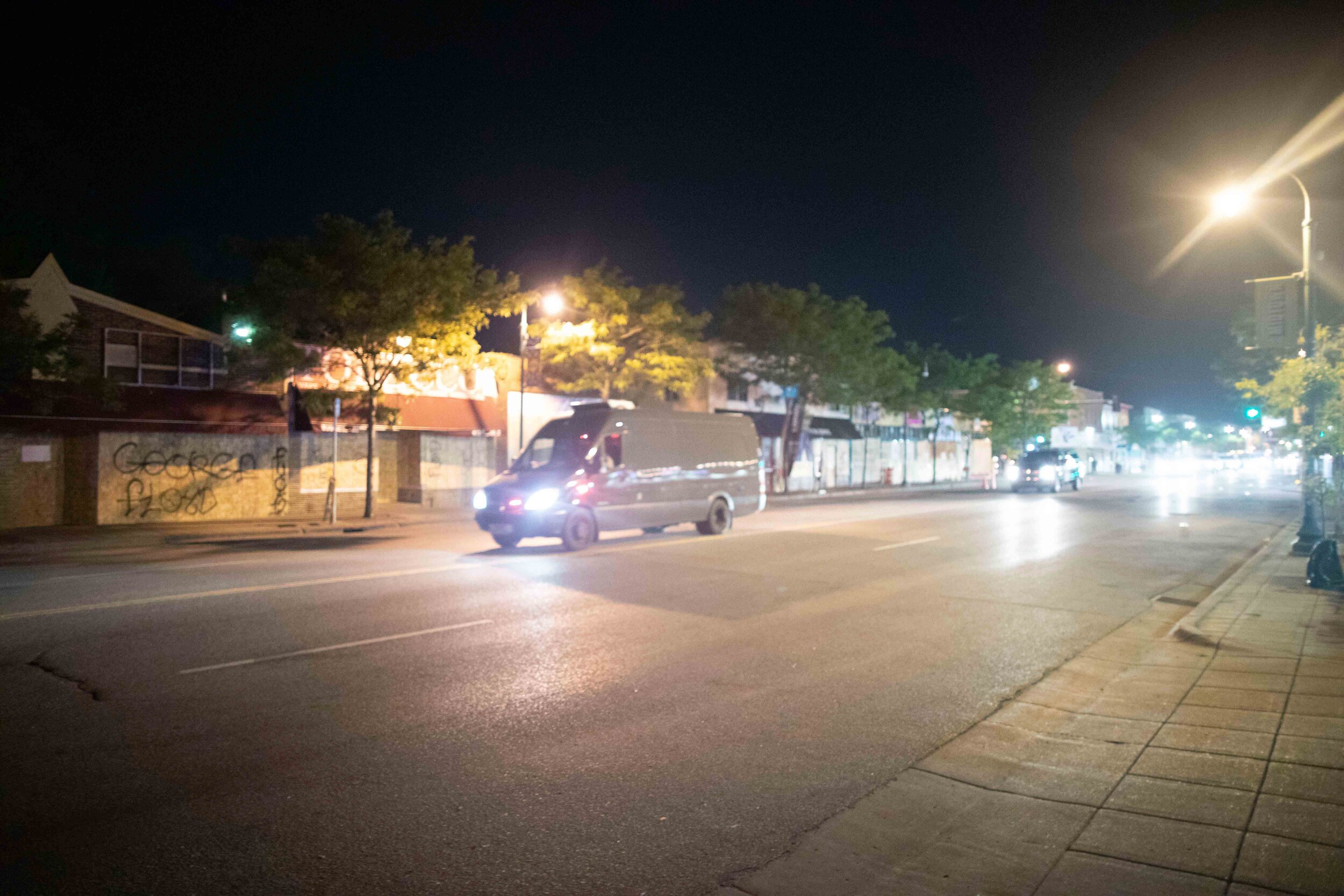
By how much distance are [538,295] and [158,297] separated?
27.5 m

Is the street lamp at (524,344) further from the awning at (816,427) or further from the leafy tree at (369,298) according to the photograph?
the awning at (816,427)

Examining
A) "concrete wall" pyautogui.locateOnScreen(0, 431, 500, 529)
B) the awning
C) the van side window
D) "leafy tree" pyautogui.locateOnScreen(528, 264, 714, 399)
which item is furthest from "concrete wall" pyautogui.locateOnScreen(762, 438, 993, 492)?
the van side window

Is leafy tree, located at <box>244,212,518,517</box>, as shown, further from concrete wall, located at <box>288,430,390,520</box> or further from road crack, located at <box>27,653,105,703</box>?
road crack, located at <box>27,653,105,703</box>

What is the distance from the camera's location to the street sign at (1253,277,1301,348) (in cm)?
1468

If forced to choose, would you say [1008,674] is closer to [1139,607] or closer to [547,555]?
[1139,607]

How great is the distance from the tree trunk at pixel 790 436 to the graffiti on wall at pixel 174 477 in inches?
887

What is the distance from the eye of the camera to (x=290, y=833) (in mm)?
4238

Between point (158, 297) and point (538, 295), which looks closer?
point (538, 295)

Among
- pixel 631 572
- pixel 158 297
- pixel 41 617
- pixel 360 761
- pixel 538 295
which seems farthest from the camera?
pixel 158 297

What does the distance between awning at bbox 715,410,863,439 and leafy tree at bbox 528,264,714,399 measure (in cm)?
793

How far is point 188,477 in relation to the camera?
2275cm

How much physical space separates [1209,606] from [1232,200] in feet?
26.6

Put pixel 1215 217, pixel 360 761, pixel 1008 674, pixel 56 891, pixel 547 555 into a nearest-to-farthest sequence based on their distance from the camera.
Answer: pixel 56 891 < pixel 360 761 < pixel 1008 674 < pixel 547 555 < pixel 1215 217

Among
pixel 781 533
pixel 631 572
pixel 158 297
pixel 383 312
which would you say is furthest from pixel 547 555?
pixel 158 297
